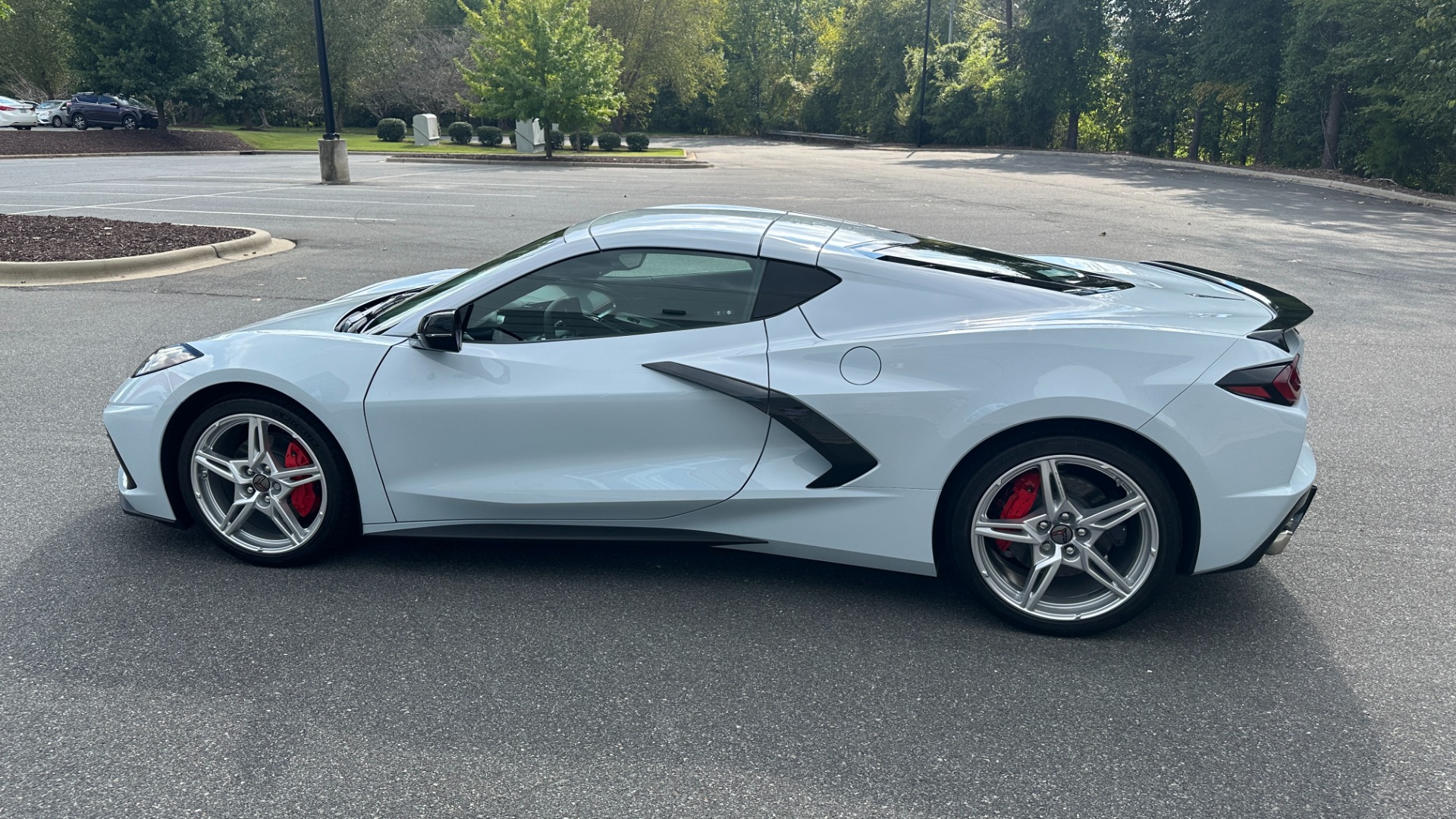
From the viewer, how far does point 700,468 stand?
3.73 meters

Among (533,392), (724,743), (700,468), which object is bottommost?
(724,743)

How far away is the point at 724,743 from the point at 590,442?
4.10 feet

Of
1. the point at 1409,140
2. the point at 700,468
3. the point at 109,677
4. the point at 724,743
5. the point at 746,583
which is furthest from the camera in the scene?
the point at 1409,140

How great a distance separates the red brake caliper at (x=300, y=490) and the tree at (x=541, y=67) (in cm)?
3036

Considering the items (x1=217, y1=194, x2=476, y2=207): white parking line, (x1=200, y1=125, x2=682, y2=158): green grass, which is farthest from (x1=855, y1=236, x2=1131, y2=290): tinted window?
(x1=200, y1=125, x2=682, y2=158): green grass

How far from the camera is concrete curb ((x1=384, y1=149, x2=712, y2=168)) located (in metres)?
31.2

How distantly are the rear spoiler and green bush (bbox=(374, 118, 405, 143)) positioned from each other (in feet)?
138

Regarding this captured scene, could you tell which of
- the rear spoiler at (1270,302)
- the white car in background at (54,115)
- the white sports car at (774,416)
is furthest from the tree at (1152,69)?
the white car in background at (54,115)

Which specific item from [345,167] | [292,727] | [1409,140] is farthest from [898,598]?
[1409,140]

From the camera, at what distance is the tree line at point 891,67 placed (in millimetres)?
26270

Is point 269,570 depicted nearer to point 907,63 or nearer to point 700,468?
point 700,468

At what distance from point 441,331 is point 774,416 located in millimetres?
1243

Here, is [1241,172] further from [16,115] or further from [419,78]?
[16,115]

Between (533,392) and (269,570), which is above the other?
(533,392)
